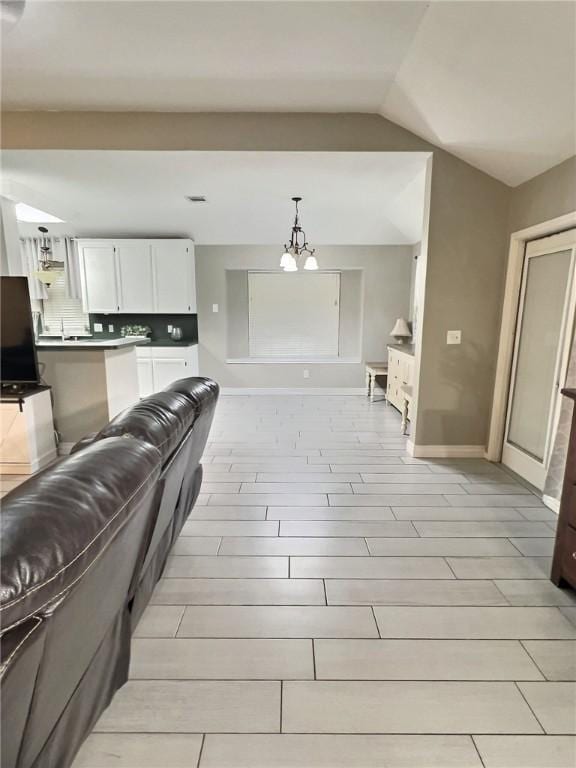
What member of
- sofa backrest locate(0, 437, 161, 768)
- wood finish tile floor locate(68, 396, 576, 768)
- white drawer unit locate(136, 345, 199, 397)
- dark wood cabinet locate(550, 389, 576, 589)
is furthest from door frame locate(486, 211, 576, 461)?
white drawer unit locate(136, 345, 199, 397)

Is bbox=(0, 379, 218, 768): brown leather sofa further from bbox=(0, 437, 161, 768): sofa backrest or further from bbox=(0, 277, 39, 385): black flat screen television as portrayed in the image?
bbox=(0, 277, 39, 385): black flat screen television

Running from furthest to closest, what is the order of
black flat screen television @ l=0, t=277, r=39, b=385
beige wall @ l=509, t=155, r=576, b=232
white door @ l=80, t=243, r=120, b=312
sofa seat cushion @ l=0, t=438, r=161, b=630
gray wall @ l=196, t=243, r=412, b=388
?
gray wall @ l=196, t=243, r=412, b=388 < white door @ l=80, t=243, r=120, b=312 < black flat screen television @ l=0, t=277, r=39, b=385 < beige wall @ l=509, t=155, r=576, b=232 < sofa seat cushion @ l=0, t=438, r=161, b=630

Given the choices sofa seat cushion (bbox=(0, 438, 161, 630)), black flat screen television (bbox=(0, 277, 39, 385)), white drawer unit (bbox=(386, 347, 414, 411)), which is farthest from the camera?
white drawer unit (bbox=(386, 347, 414, 411))

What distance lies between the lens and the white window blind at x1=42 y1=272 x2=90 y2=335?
609 cm

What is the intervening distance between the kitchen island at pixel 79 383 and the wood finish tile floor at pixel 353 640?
1463 mm

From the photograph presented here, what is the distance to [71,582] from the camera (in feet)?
2.38

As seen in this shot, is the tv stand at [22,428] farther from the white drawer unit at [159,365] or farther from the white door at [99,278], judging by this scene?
the white door at [99,278]

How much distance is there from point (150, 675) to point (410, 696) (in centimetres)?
96

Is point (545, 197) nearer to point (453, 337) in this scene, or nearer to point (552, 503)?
point (453, 337)

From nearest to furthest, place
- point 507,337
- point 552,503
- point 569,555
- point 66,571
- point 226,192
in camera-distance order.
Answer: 1. point 66,571
2. point 569,555
3. point 552,503
4. point 507,337
5. point 226,192

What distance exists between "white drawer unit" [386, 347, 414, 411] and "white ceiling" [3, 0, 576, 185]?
6.98ft

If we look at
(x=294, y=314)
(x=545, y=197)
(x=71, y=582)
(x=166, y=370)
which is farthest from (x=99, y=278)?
(x=71, y=582)

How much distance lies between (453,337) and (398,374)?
1.66m

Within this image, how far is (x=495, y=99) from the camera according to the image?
7.77 feet
